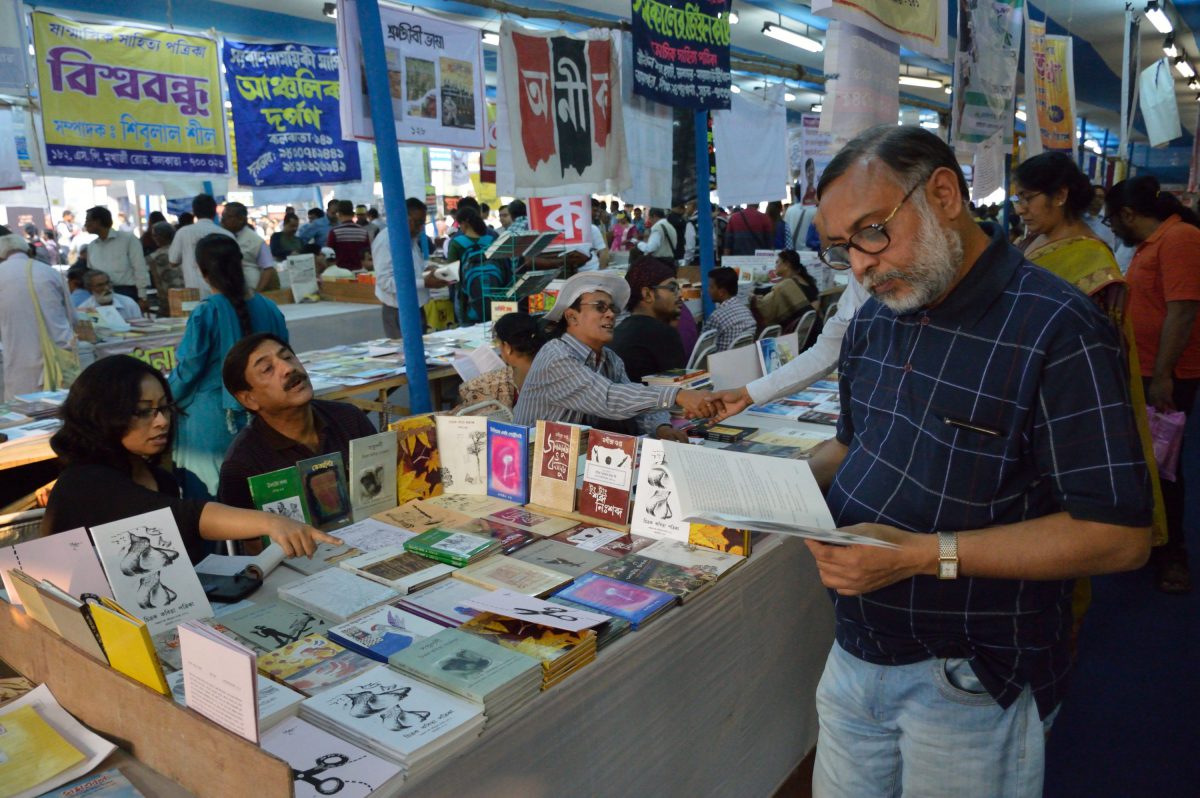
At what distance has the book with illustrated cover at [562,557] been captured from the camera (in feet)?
6.78

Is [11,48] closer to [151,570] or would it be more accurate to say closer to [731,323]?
[151,570]

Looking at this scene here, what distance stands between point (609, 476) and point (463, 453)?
1.70ft

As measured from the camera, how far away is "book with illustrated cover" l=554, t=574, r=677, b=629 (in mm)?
1797

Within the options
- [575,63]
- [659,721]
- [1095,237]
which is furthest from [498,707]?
[575,63]

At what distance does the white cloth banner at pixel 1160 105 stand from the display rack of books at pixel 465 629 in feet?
29.8

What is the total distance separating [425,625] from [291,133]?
5084mm

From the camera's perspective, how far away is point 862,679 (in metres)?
1.52

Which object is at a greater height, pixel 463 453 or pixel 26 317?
pixel 26 317

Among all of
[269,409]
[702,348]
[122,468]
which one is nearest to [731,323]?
[702,348]

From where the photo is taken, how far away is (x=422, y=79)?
4.16m

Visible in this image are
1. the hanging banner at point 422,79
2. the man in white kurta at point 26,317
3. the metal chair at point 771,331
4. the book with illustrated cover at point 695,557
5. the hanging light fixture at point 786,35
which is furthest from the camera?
the hanging light fixture at point 786,35

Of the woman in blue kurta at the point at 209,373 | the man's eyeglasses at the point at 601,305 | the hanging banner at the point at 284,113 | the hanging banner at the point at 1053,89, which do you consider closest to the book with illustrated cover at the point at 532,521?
the man's eyeglasses at the point at 601,305

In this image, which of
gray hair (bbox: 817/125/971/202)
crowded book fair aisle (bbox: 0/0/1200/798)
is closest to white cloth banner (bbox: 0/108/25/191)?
crowded book fair aisle (bbox: 0/0/1200/798)

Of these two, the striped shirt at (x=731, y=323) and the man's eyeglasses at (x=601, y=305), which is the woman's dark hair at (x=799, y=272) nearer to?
the striped shirt at (x=731, y=323)
